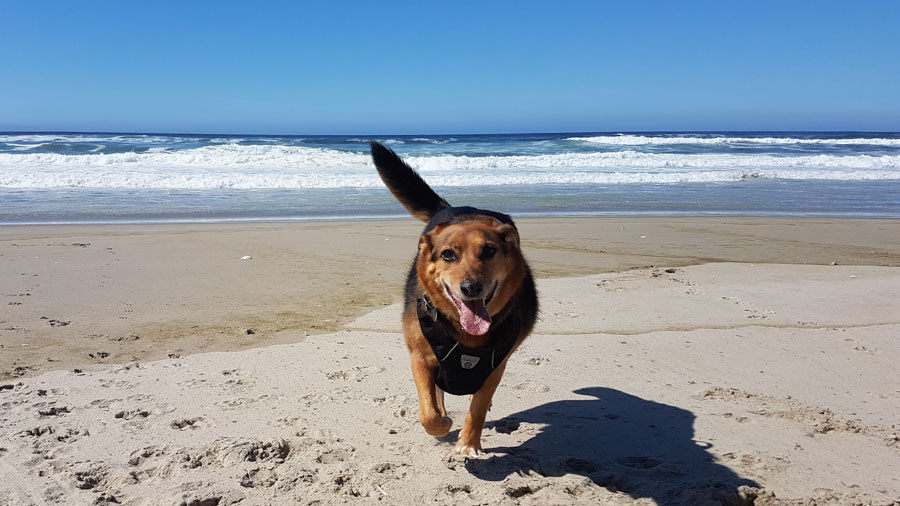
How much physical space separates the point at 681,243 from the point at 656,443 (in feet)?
21.4

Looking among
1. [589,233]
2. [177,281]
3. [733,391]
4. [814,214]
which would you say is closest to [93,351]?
[177,281]

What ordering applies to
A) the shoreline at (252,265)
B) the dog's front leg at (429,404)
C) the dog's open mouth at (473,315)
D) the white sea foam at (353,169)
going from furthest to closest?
the white sea foam at (353,169) → the shoreline at (252,265) → the dog's front leg at (429,404) → the dog's open mouth at (473,315)

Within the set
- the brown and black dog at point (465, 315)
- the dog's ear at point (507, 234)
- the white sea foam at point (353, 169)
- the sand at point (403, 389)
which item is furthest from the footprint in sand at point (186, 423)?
the white sea foam at point (353, 169)

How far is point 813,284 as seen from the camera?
6641mm

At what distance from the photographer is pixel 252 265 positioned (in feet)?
24.5

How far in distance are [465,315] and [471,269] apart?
21 centimetres

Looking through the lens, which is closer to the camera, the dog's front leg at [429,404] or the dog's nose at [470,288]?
the dog's nose at [470,288]

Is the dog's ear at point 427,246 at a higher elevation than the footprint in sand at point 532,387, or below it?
higher

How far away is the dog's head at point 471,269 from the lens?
295 centimetres

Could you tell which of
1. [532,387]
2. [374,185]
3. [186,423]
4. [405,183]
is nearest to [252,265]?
[405,183]

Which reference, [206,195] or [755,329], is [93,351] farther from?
[206,195]

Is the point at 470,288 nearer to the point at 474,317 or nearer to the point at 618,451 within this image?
the point at 474,317

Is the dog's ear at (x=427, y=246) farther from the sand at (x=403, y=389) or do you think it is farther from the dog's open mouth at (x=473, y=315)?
the sand at (x=403, y=389)

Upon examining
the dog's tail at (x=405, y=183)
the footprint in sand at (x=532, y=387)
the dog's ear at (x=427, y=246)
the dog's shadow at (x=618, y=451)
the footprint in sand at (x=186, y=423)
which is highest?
the dog's tail at (x=405, y=183)
